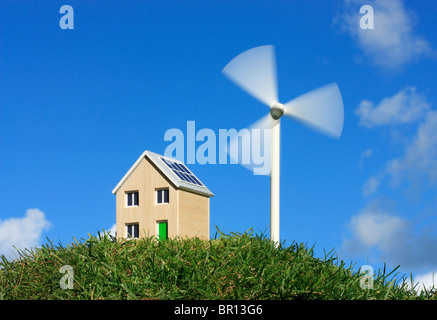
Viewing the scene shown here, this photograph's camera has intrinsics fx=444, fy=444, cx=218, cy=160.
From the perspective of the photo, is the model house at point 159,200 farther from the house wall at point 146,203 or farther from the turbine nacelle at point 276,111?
the turbine nacelle at point 276,111

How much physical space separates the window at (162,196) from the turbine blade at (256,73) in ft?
35.5

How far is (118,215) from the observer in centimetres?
2219

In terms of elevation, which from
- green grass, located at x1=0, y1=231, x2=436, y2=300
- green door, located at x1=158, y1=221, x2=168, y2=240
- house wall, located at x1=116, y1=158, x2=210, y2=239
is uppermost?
house wall, located at x1=116, y1=158, x2=210, y2=239

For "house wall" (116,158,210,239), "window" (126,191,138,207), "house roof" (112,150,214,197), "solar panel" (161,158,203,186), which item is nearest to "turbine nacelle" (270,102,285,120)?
"house roof" (112,150,214,197)

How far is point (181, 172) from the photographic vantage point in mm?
22984

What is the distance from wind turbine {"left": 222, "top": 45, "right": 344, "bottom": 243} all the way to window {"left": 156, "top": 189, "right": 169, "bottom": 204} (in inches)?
424

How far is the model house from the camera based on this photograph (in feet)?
68.8

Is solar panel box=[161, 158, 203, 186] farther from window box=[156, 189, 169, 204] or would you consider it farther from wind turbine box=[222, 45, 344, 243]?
wind turbine box=[222, 45, 344, 243]

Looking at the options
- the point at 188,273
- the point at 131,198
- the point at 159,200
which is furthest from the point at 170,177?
the point at 188,273

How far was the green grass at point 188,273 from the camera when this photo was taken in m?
6.45

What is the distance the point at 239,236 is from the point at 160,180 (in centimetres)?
1362

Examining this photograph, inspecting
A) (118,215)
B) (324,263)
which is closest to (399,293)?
(324,263)

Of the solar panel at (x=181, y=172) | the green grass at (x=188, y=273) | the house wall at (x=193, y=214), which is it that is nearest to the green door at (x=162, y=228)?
the house wall at (x=193, y=214)
